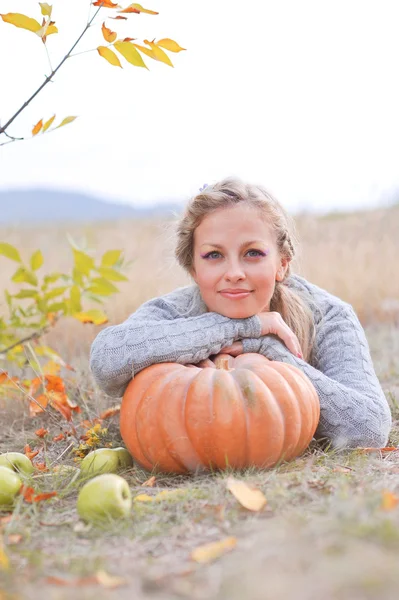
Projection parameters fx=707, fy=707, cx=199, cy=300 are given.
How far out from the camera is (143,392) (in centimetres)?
284

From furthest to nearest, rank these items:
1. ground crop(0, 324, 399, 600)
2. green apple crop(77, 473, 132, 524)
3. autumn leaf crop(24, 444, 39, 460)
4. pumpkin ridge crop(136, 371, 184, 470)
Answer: autumn leaf crop(24, 444, 39, 460) → pumpkin ridge crop(136, 371, 184, 470) → green apple crop(77, 473, 132, 524) → ground crop(0, 324, 399, 600)

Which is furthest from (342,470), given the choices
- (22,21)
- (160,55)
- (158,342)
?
(22,21)

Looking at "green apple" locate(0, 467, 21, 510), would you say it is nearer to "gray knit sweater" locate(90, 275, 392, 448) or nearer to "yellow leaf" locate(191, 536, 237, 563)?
"gray knit sweater" locate(90, 275, 392, 448)

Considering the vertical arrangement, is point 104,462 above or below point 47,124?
below

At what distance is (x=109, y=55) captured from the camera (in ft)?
7.83

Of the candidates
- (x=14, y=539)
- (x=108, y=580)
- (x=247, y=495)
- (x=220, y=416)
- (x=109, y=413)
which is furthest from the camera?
(x=109, y=413)

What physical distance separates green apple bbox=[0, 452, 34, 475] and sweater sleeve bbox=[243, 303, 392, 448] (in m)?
1.05

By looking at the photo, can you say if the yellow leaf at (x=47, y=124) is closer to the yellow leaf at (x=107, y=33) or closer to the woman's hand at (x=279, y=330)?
the yellow leaf at (x=107, y=33)

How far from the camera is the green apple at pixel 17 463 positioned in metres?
2.77

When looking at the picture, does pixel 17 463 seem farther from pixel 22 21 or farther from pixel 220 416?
pixel 22 21

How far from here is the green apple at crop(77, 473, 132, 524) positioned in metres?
2.20

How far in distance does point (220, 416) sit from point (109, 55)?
1329 millimetres

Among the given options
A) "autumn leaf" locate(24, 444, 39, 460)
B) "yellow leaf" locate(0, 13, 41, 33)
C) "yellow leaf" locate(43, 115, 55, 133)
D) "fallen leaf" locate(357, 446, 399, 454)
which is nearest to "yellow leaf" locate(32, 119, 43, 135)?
"yellow leaf" locate(43, 115, 55, 133)

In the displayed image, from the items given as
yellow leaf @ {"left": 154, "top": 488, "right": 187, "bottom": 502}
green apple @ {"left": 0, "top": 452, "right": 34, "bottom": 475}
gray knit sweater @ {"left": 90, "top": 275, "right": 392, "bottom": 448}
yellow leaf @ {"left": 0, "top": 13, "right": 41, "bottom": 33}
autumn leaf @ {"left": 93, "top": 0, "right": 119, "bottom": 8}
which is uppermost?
autumn leaf @ {"left": 93, "top": 0, "right": 119, "bottom": 8}
